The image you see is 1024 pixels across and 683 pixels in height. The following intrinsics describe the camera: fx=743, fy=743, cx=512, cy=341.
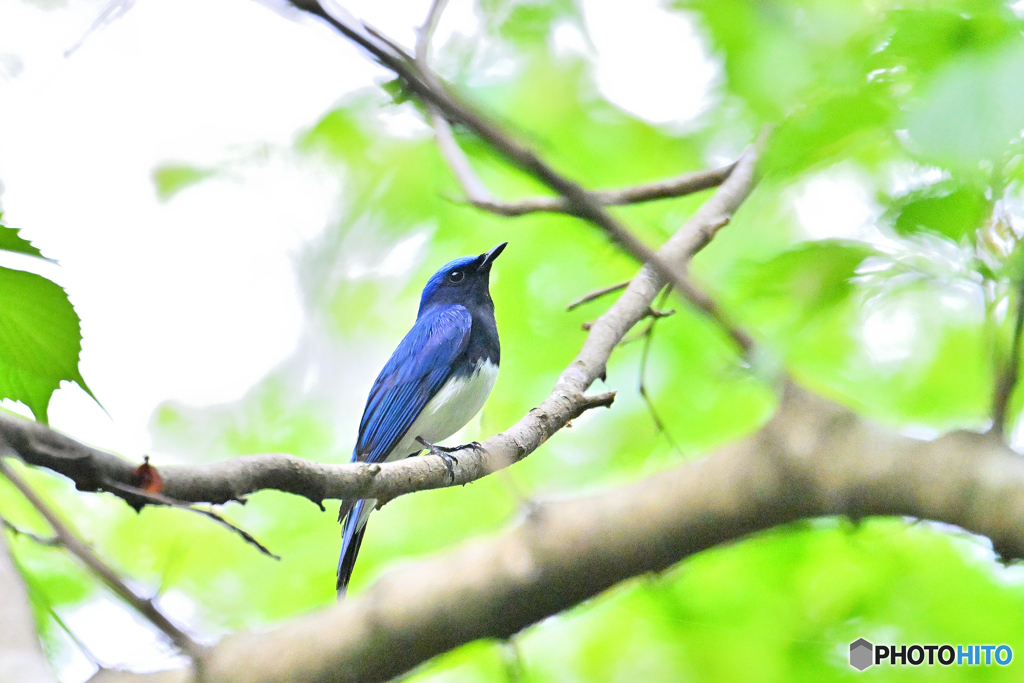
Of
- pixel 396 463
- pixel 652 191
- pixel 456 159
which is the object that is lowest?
pixel 396 463

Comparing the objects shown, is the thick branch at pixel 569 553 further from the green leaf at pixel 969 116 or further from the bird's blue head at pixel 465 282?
the green leaf at pixel 969 116

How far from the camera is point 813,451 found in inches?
114

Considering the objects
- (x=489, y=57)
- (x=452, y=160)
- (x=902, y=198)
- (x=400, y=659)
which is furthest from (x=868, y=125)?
(x=489, y=57)

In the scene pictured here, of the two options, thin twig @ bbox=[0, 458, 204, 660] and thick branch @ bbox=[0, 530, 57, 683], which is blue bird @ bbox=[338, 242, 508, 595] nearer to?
thin twig @ bbox=[0, 458, 204, 660]

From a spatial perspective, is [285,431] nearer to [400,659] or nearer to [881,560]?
[400,659]

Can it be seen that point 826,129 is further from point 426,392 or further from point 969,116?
point 426,392

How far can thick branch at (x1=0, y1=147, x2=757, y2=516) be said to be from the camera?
882mm

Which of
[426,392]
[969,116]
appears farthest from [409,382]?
[969,116]

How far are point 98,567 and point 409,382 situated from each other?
2.16 m

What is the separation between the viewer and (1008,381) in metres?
2.09

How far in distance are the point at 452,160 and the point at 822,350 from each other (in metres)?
2.79

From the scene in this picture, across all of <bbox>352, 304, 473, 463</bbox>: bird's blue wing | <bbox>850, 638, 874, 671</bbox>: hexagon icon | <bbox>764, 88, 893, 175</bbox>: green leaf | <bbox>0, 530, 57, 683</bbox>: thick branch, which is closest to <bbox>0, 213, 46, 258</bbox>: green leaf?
<bbox>0, 530, 57, 683</bbox>: thick branch

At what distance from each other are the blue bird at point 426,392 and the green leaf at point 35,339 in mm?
2238

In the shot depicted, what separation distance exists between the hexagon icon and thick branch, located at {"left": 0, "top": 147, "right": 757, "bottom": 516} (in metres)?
2.10
